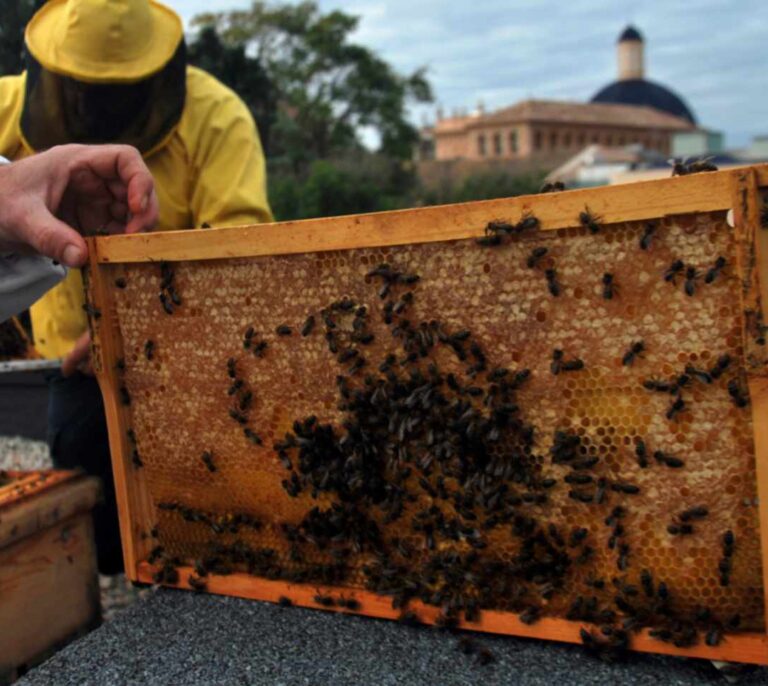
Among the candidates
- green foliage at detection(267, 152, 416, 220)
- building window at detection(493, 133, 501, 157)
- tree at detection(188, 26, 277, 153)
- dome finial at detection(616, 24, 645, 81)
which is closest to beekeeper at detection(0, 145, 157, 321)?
tree at detection(188, 26, 277, 153)

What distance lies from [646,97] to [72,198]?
78967 mm

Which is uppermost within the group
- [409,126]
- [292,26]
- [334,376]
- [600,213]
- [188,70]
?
[292,26]

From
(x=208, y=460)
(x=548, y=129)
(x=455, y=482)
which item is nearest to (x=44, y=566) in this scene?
(x=208, y=460)

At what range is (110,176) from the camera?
2.65 meters

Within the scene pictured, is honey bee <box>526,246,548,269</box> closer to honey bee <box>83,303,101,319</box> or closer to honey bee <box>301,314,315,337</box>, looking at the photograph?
honey bee <box>301,314,315,337</box>

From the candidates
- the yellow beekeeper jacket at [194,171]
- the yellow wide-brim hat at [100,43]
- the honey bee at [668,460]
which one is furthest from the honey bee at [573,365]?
the yellow wide-brim hat at [100,43]

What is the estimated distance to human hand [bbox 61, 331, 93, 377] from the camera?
3.55 meters

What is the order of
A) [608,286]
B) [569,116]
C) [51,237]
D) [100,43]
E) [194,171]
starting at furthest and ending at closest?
[569,116]
[194,171]
[100,43]
[51,237]
[608,286]

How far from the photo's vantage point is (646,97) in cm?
7431

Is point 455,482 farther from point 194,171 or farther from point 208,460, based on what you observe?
point 194,171

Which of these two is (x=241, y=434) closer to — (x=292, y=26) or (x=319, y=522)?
(x=319, y=522)

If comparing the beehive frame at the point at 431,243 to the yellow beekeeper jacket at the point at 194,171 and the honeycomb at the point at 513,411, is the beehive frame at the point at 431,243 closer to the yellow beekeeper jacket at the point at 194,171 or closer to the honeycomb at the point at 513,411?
the honeycomb at the point at 513,411

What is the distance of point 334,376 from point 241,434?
41cm

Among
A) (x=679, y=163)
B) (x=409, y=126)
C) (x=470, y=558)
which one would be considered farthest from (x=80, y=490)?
(x=409, y=126)
